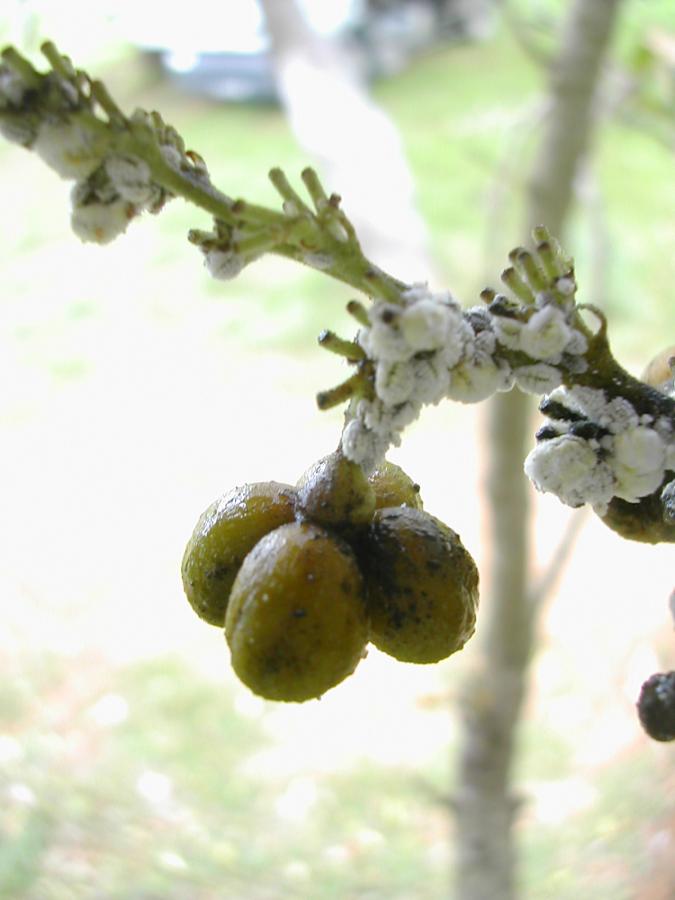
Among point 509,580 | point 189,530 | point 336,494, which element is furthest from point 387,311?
point 189,530

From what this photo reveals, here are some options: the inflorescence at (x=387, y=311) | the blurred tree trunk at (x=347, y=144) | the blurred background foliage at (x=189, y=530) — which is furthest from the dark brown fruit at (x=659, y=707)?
the blurred tree trunk at (x=347, y=144)

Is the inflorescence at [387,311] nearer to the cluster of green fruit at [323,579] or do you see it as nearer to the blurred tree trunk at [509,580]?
the cluster of green fruit at [323,579]

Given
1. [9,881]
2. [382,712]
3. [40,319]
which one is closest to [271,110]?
[40,319]

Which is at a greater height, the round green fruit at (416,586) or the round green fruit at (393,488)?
the round green fruit at (393,488)

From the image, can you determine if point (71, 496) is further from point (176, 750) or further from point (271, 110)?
point (271, 110)

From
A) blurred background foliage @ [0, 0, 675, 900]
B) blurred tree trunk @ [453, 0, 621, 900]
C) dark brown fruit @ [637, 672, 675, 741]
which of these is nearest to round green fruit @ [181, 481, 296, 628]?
dark brown fruit @ [637, 672, 675, 741]

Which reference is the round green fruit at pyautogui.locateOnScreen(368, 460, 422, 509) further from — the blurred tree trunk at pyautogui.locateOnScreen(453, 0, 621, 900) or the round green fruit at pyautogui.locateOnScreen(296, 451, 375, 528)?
the blurred tree trunk at pyautogui.locateOnScreen(453, 0, 621, 900)
